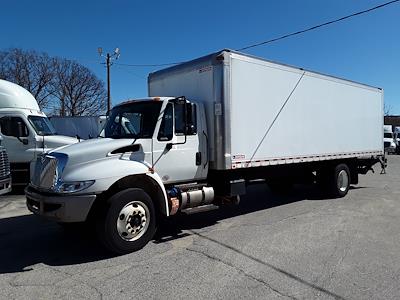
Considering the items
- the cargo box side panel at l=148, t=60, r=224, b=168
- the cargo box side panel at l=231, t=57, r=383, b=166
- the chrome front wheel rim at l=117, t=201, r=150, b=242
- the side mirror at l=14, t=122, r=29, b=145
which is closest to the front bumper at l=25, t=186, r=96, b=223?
the chrome front wheel rim at l=117, t=201, r=150, b=242

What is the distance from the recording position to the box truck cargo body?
25.5ft

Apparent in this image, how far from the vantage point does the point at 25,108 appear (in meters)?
14.0

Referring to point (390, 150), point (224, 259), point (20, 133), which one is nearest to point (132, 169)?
point (224, 259)

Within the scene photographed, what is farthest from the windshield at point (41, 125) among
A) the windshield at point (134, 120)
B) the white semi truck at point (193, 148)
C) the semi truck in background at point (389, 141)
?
the semi truck in background at point (389, 141)

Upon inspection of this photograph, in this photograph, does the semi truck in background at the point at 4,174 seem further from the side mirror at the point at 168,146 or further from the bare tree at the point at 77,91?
the bare tree at the point at 77,91

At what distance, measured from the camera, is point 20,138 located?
13.3 metres

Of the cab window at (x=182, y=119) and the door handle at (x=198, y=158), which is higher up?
the cab window at (x=182, y=119)

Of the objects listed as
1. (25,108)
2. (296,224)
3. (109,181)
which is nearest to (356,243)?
(296,224)

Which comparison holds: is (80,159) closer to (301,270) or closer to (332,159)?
(301,270)

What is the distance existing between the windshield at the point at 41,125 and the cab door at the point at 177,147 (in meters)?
7.85

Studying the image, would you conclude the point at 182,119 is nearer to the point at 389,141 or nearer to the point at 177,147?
the point at 177,147

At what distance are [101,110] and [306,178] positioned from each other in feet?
166

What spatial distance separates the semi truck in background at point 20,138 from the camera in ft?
43.5

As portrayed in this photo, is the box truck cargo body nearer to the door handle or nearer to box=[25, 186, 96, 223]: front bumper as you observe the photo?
the door handle
